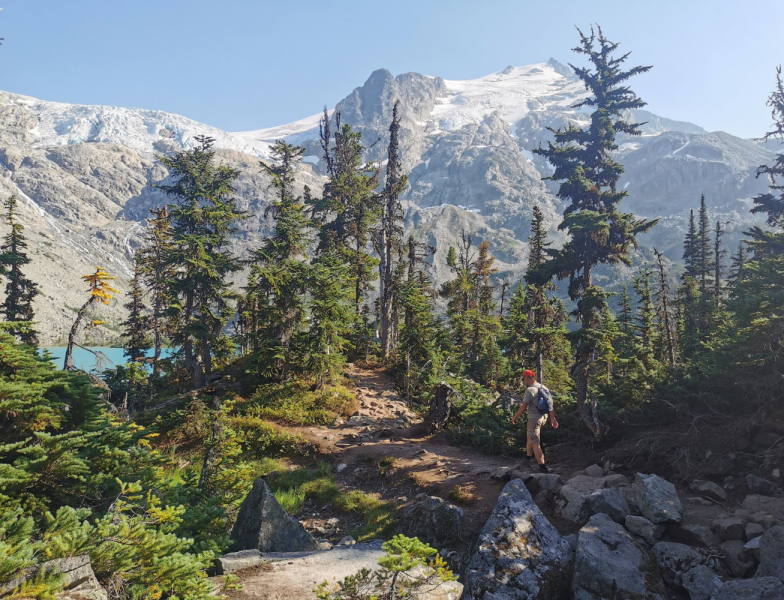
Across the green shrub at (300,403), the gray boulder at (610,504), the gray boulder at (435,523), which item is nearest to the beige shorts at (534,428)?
the gray boulder at (610,504)

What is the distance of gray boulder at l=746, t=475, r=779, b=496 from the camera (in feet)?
24.1

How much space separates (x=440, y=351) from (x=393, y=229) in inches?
444

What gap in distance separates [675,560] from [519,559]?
234 cm

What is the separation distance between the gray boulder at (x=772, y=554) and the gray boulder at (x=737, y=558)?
38cm

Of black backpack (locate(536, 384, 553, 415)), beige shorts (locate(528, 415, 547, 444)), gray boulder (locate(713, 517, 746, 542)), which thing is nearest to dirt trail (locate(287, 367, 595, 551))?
beige shorts (locate(528, 415, 547, 444))

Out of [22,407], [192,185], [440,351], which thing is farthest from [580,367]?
[192,185]

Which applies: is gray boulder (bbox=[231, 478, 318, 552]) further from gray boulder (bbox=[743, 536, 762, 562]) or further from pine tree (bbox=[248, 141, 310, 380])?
pine tree (bbox=[248, 141, 310, 380])

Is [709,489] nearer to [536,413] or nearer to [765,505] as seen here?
[765,505]

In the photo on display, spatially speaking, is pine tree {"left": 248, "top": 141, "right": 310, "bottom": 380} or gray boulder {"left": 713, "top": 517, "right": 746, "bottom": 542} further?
pine tree {"left": 248, "top": 141, "right": 310, "bottom": 380}

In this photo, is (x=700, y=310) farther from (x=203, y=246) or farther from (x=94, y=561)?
(x=94, y=561)

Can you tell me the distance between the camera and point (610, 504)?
290 inches

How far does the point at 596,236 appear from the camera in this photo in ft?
58.7

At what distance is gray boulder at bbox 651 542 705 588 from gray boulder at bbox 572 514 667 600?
0.56 ft

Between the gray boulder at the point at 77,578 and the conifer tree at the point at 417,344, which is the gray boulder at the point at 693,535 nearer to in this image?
the gray boulder at the point at 77,578
